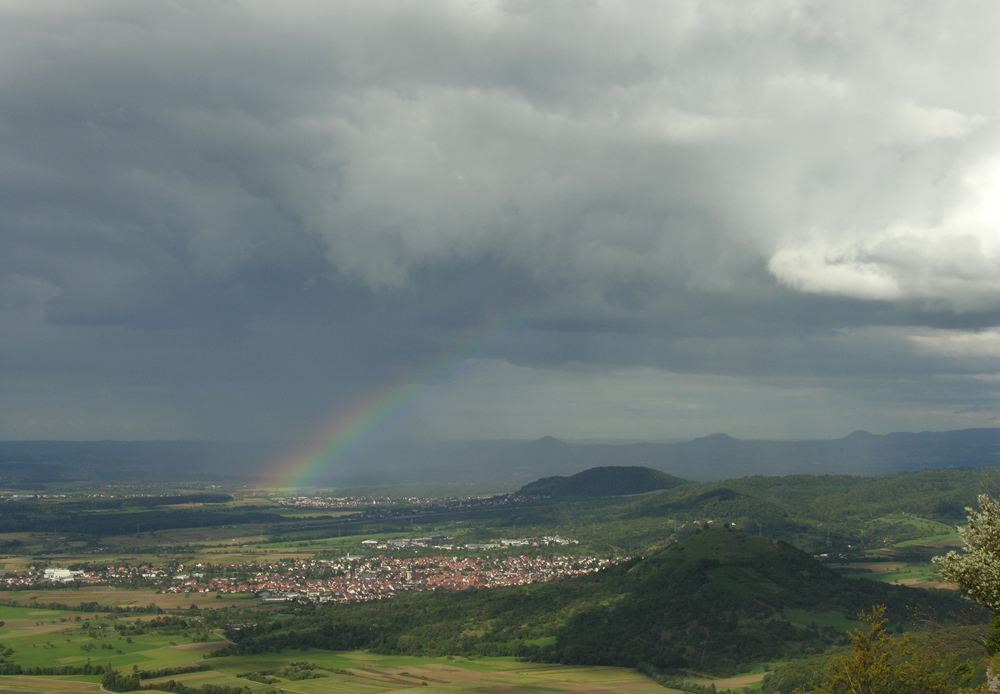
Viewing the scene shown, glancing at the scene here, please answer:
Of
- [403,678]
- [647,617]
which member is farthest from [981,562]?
[647,617]

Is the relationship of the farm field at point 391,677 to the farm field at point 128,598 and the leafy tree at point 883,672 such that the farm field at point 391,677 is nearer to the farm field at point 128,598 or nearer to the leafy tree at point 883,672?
Answer: the farm field at point 128,598

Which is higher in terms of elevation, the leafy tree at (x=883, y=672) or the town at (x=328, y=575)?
the leafy tree at (x=883, y=672)

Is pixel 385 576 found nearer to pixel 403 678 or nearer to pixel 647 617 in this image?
pixel 647 617

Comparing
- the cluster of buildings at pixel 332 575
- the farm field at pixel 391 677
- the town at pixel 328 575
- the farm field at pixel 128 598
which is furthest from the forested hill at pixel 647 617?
the cluster of buildings at pixel 332 575

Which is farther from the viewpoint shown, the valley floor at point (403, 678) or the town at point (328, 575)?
the town at point (328, 575)

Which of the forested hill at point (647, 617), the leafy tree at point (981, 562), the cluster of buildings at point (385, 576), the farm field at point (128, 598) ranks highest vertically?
the leafy tree at point (981, 562)

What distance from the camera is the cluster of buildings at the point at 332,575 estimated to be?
434ft

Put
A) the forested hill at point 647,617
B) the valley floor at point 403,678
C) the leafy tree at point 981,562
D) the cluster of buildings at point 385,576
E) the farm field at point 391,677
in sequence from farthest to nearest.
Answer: the cluster of buildings at point 385,576
the forested hill at point 647,617
the farm field at point 391,677
the valley floor at point 403,678
the leafy tree at point 981,562

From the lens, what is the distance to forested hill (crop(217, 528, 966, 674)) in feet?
276

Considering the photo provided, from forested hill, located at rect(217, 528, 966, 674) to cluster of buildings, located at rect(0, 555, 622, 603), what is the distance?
Answer: 18.0m

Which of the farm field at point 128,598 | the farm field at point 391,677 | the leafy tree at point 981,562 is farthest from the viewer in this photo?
the farm field at point 128,598

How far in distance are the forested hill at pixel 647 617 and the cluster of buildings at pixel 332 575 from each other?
18.0 metres

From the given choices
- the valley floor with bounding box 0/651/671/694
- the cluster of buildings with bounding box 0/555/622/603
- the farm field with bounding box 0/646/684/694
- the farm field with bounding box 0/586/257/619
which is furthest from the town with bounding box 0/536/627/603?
the valley floor with bounding box 0/651/671/694

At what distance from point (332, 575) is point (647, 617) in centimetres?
7625
